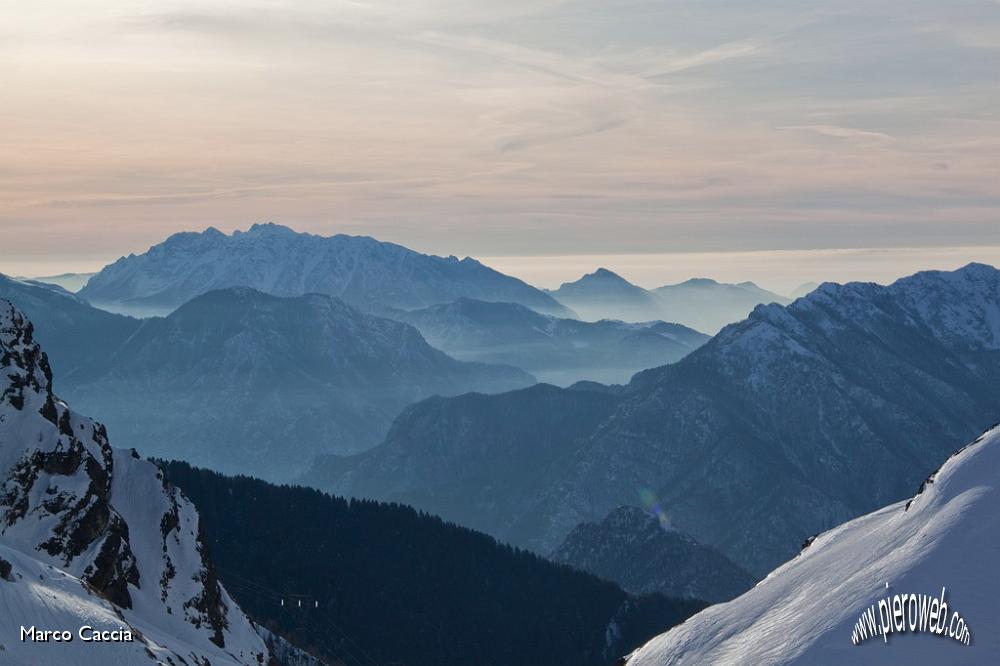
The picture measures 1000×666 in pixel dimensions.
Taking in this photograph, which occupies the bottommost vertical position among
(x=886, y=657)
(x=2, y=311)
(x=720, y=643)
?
(x=720, y=643)


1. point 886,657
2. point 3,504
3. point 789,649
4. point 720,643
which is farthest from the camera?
point 720,643

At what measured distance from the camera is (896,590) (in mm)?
154250

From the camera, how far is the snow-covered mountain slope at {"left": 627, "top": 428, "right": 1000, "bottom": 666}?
143 meters

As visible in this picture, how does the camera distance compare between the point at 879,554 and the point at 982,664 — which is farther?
the point at 879,554

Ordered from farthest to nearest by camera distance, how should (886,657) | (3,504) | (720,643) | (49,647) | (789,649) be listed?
(720,643) → (3,504) → (789,649) → (886,657) → (49,647)

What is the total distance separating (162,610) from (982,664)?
114 meters

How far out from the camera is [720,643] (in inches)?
7283

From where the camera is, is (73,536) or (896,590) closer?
(896,590)

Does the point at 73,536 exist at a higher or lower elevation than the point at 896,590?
higher

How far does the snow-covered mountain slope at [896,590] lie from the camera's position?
143 metres

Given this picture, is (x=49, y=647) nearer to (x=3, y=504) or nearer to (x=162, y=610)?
(x=3, y=504)

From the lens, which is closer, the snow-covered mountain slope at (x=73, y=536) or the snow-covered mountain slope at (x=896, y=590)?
the snow-covered mountain slope at (x=896, y=590)

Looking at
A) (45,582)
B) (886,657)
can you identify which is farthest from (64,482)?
(886,657)

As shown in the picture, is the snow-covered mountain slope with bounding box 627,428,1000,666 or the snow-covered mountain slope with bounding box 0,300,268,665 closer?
the snow-covered mountain slope with bounding box 627,428,1000,666
